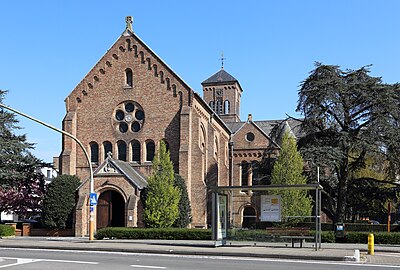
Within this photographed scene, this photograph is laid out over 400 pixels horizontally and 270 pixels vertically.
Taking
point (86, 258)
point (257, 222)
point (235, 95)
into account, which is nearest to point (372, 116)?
point (257, 222)

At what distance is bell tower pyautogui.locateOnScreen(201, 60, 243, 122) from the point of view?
7788 cm

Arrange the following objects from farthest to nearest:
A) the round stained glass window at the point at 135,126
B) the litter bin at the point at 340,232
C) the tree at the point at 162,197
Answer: the round stained glass window at the point at 135,126 < the tree at the point at 162,197 < the litter bin at the point at 340,232

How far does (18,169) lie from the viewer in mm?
44344

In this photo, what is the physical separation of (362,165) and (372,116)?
15.8 feet

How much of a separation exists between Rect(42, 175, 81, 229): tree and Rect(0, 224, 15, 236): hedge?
231 centimetres

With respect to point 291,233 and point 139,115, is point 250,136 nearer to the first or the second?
point 139,115

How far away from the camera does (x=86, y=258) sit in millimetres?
19297

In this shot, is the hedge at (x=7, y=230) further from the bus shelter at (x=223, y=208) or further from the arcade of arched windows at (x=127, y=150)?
the bus shelter at (x=223, y=208)

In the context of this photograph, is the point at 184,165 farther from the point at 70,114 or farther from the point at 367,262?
the point at 367,262

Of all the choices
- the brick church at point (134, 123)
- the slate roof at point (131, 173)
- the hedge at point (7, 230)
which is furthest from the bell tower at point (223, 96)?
the hedge at point (7, 230)

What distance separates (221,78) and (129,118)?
121 feet

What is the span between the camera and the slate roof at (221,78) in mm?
78750

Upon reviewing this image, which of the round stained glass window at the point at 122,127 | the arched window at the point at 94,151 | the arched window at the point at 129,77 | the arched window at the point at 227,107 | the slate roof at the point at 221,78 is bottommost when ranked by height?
the arched window at the point at 94,151

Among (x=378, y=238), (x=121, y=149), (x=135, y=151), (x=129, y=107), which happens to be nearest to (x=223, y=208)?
(x=378, y=238)
